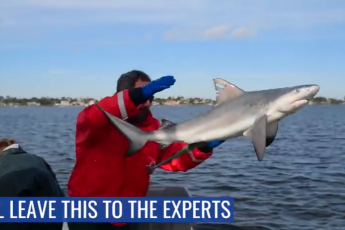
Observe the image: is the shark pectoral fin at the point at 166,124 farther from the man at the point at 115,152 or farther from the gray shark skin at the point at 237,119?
the man at the point at 115,152

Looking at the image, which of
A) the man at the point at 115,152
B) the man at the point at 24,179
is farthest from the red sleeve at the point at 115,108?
the man at the point at 24,179

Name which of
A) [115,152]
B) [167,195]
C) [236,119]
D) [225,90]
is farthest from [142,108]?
[167,195]

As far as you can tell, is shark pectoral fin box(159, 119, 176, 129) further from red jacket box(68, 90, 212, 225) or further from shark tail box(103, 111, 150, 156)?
red jacket box(68, 90, 212, 225)

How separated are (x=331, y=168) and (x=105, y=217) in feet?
52.7

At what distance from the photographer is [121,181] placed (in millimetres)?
5004

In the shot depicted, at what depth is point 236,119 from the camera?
4027 mm

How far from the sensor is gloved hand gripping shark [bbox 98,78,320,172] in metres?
3.83

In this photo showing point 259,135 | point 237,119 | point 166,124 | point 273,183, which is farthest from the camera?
point 273,183

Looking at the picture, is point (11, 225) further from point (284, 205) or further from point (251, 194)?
point (251, 194)

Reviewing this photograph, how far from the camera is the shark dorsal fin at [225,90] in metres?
4.16

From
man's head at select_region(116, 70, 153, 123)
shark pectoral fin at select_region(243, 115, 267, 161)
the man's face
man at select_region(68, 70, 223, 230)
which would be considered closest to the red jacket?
man at select_region(68, 70, 223, 230)

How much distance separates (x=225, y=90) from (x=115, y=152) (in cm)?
146

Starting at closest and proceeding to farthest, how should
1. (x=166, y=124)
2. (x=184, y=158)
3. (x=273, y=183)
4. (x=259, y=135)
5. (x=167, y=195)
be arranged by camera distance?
(x=259, y=135)
(x=166, y=124)
(x=184, y=158)
(x=167, y=195)
(x=273, y=183)

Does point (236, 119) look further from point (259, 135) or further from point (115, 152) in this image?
point (115, 152)
